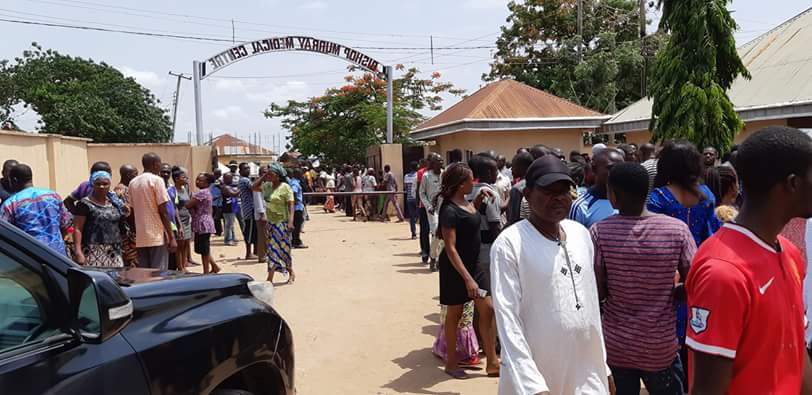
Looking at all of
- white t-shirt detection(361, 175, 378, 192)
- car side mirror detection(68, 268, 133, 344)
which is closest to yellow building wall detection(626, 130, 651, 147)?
white t-shirt detection(361, 175, 378, 192)

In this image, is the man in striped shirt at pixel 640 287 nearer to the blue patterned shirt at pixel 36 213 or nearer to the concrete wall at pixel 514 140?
the blue patterned shirt at pixel 36 213

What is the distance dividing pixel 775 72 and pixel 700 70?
159 inches

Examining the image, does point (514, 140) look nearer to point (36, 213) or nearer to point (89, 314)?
point (36, 213)

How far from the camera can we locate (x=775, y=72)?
15320 millimetres

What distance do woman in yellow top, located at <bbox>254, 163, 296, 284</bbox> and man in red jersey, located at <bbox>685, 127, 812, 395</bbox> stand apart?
281 inches

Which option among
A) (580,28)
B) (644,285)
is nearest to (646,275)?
(644,285)

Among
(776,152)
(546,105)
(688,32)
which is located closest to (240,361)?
(776,152)

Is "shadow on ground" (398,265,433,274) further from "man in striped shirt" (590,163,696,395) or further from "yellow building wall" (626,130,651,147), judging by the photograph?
"yellow building wall" (626,130,651,147)

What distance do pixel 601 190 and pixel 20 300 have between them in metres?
3.46

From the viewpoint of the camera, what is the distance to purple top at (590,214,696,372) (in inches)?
119

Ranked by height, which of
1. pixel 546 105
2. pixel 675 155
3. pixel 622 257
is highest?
pixel 546 105

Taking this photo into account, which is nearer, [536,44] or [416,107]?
[536,44]

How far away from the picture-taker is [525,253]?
102 inches

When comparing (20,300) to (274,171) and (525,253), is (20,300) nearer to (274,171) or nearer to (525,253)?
(525,253)
